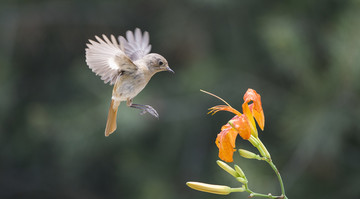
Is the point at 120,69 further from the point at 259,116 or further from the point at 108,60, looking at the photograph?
the point at 259,116

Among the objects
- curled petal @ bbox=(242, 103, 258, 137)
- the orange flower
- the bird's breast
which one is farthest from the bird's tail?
curled petal @ bbox=(242, 103, 258, 137)

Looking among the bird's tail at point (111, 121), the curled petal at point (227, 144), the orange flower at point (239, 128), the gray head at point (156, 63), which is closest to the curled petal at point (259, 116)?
the orange flower at point (239, 128)

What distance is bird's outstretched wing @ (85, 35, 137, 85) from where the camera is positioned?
285 cm

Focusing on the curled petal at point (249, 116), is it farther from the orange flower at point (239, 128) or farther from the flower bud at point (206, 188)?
the flower bud at point (206, 188)

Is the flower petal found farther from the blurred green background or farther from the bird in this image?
the blurred green background

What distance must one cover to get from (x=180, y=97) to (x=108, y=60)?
4.84m

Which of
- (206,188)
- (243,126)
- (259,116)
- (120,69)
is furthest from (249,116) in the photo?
(120,69)

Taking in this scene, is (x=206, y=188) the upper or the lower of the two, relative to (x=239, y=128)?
lower

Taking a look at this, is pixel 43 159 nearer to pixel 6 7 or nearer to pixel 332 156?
pixel 6 7

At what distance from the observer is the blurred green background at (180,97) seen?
6.37 meters

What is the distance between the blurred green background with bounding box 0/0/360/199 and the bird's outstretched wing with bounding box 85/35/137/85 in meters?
3.49

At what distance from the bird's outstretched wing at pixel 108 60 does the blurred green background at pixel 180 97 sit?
137 inches

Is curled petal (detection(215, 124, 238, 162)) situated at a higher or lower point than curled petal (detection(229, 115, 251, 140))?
lower

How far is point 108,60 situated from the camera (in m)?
2.97
